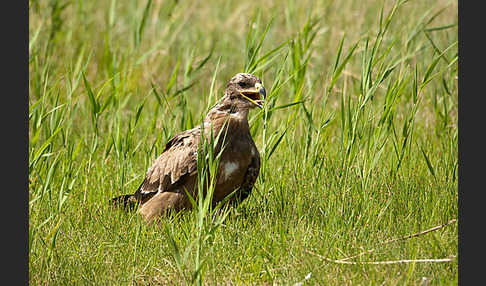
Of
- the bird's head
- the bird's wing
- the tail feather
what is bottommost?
the tail feather

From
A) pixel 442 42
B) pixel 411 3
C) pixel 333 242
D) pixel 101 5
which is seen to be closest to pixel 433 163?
pixel 333 242

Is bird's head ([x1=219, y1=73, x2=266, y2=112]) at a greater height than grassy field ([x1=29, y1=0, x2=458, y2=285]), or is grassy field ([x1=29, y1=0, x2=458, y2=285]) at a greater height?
bird's head ([x1=219, y1=73, x2=266, y2=112])

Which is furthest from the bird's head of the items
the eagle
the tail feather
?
the tail feather

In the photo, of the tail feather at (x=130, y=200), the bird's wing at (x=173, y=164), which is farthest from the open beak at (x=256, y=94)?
the tail feather at (x=130, y=200)

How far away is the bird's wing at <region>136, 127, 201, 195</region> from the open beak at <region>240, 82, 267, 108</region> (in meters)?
0.42

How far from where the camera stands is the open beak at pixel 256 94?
14.0 ft

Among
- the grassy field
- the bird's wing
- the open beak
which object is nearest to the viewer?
the grassy field

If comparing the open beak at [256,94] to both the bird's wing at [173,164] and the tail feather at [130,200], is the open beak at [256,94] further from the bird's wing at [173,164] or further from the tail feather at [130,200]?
the tail feather at [130,200]

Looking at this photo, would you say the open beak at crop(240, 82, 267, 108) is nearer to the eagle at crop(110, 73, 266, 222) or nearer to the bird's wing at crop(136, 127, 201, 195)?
the eagle at crop(110, 73, 266, 222)

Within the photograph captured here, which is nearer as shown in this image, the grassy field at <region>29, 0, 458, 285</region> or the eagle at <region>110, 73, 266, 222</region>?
the grassy field at <region>29, 0, 458, 285</region>

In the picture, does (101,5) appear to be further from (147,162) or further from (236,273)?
(236,273)

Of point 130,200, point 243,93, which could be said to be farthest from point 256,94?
point 130,200

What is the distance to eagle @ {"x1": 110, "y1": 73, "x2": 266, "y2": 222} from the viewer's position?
4340 mm

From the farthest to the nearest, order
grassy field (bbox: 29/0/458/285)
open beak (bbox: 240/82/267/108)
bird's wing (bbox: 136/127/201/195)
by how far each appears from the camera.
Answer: bird's wing (bbox: 136/127/201/195), open beak (bbox: 240/82/267/108), grassy field (bbox: 29/0/458/285)
